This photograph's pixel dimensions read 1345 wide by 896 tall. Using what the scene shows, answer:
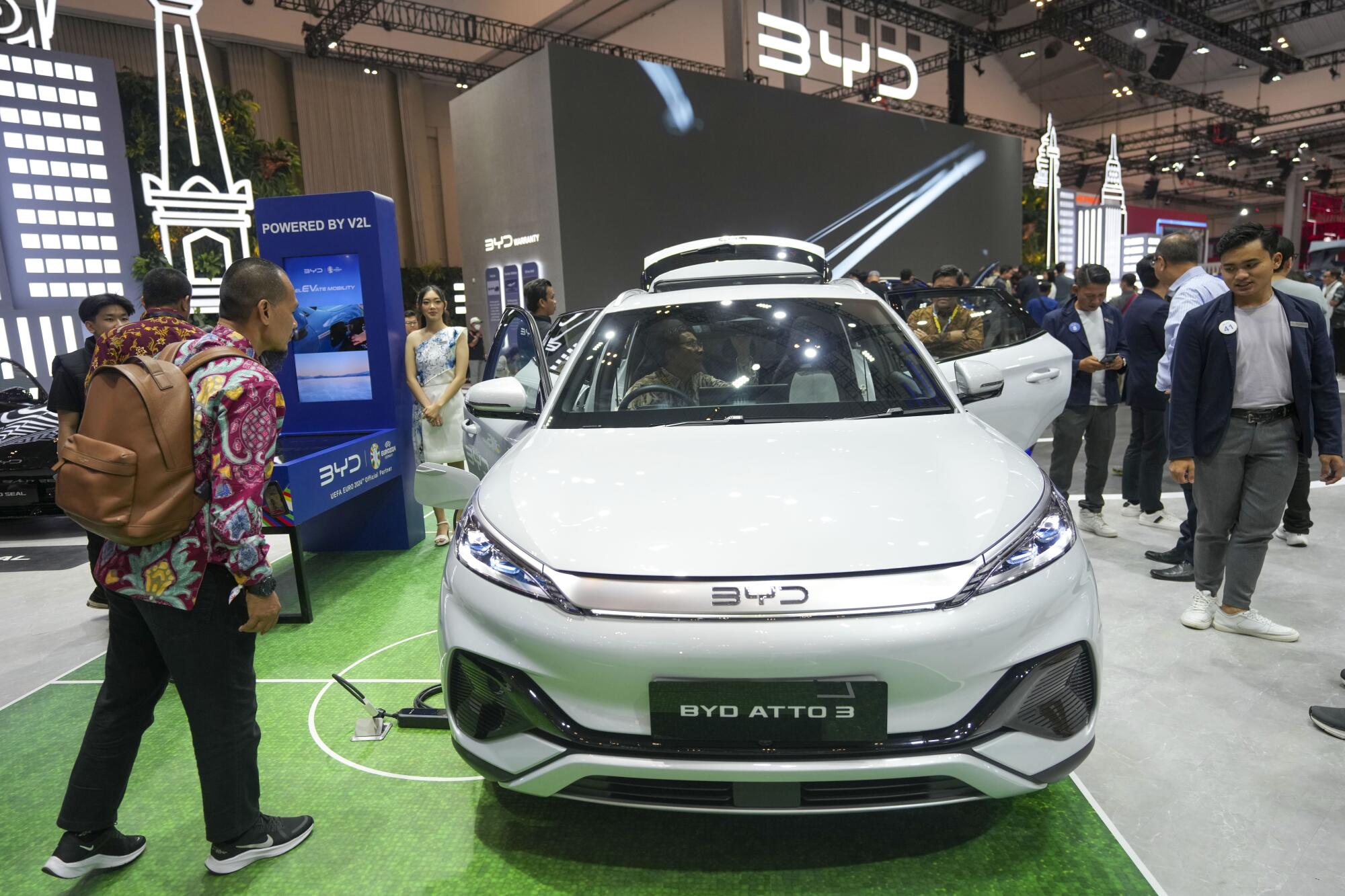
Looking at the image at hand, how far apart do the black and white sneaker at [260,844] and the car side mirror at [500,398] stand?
1.29 m

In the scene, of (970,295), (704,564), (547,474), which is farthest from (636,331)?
(970,295)

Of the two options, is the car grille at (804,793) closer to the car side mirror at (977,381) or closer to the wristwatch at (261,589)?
the wristwatch at (261,589)

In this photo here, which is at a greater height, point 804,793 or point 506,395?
point 506,395

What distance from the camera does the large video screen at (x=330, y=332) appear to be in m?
4.66

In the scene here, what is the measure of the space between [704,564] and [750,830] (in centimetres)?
84

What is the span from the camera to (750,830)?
201cm

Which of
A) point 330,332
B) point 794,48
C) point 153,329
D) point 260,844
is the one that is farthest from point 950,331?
point 794,48

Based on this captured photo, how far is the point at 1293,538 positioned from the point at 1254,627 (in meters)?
1.52

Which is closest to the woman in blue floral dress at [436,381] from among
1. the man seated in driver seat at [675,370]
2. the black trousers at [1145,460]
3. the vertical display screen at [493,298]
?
the man seated in driver seat at [675,370]

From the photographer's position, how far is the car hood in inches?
64.2

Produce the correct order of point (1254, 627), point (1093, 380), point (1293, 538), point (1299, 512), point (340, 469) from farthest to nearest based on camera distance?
1. point (1093, 380)
2. point (1293, 538)
3. point (1299, 512)
4. point (340, 469)
5. point (1254, 627)

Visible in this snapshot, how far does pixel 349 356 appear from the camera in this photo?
4.73 meters

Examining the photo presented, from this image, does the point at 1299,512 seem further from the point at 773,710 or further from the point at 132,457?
the point at 132,457

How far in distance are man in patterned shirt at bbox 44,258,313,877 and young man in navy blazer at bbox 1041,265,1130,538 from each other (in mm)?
4115
